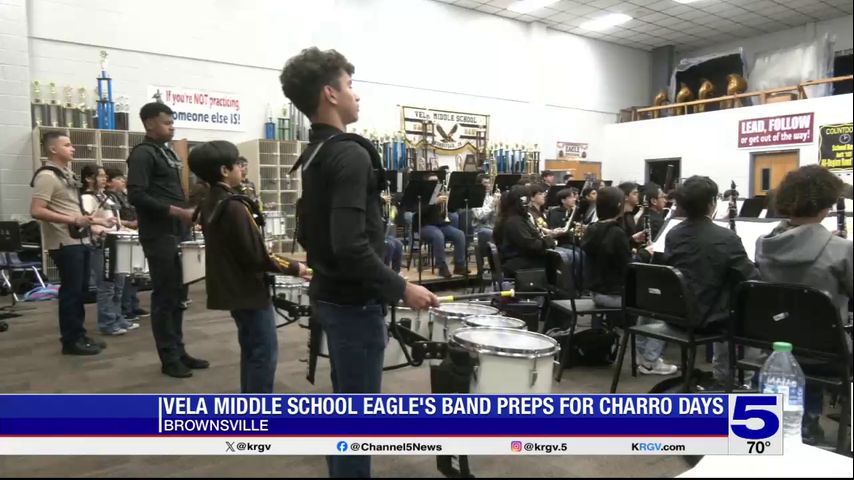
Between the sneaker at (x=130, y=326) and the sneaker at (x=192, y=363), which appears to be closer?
the sneaker at (x=192, y=363)

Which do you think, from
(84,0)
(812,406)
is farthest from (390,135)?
(812,406)

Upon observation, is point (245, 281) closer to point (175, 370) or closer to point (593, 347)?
point (175, 370)

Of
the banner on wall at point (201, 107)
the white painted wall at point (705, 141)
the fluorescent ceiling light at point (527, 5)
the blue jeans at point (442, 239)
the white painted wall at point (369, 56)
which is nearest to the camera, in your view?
the blue jeans at point (442, 239)

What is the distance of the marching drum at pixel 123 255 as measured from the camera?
13.9 feet

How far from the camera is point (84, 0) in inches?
279

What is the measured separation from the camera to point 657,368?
143 inches

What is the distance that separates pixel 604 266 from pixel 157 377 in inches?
111

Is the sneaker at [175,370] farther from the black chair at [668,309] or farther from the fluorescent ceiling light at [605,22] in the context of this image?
the fluorescent ceiling light at [605,22]

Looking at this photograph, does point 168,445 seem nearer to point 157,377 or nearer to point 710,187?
point 157,377

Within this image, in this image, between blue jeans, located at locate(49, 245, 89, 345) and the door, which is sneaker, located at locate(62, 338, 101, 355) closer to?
blue jeans, located at locate(49, 245, 89, 345)

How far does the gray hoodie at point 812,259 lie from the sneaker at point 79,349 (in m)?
4.03

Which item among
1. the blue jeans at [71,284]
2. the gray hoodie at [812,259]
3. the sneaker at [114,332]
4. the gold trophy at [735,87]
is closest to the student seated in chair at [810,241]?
the gray hoodie at [812,259]

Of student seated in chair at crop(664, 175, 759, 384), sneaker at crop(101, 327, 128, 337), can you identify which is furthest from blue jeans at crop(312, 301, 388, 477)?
sneaker at crop(101, 327, 128, 337)

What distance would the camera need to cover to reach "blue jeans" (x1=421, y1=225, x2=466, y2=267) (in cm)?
658
